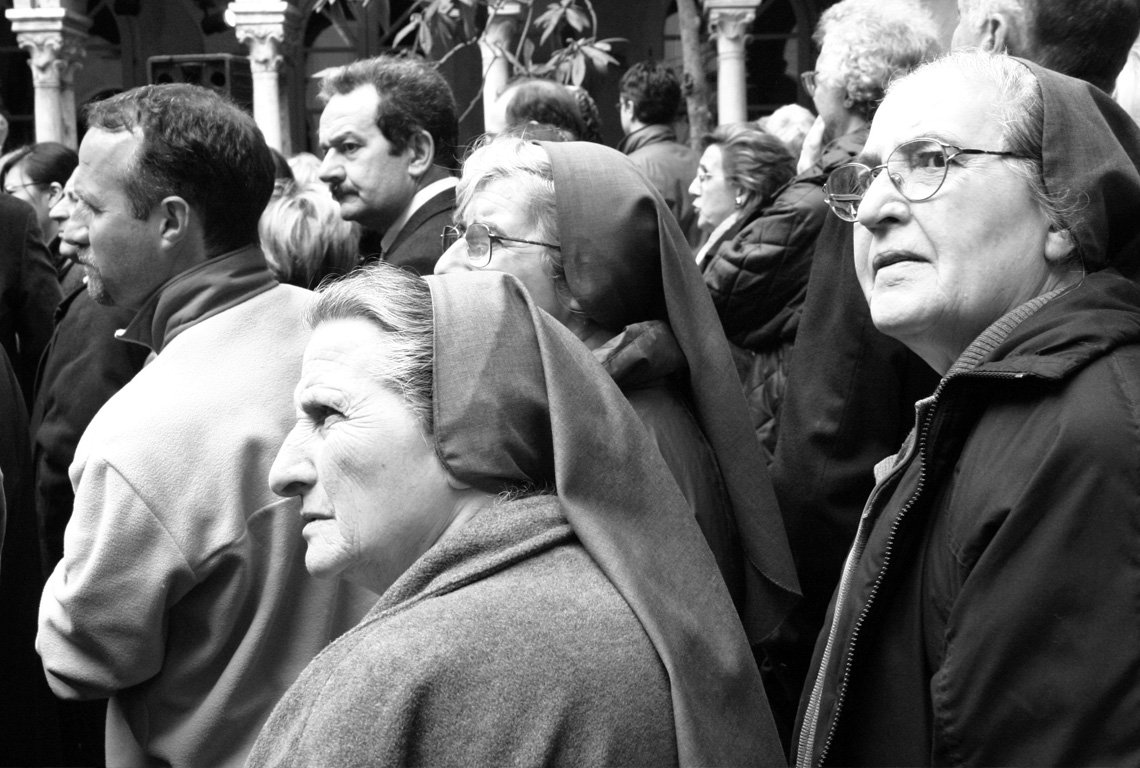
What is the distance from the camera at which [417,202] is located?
14.1ft

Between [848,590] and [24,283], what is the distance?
4.74 meters

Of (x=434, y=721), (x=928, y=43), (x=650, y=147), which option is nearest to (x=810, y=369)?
(x=928, y=43)

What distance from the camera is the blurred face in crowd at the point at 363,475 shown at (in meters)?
1.85

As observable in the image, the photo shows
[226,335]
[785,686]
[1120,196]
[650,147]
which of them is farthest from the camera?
[650,147]

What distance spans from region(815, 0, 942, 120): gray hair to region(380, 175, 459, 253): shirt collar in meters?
1.20

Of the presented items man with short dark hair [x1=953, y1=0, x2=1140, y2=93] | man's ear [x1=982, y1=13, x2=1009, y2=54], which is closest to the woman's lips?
man with short dark hair [x1=953, y1=0, x2=1140, y2=93]

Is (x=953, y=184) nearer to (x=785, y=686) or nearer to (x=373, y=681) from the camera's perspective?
(x=373, y=681)

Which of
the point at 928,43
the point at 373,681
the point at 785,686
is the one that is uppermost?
the point at 928,43

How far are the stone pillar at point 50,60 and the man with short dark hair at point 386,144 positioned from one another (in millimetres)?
11481

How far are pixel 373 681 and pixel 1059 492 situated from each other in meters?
0.81

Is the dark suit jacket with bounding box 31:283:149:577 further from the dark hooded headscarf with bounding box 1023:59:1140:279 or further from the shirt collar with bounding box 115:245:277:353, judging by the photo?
the dark hooded headscarf with bounding box 1023:59:1140:279

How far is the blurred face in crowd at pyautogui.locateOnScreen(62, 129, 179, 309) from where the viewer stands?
9.50 ft

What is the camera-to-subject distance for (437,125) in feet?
14.2

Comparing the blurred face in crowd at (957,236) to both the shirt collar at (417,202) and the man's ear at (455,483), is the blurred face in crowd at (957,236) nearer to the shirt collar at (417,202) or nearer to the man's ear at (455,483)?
the man's ear at (455,483)
